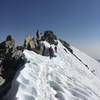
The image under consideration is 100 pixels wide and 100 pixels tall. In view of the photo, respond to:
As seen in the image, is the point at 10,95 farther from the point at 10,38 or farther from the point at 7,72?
the point at 10,38

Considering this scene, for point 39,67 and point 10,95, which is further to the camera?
point 39,67

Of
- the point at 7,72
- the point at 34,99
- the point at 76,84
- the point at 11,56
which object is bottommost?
the point at 34,99

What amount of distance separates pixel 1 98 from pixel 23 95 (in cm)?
224

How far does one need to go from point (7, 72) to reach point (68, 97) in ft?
22.6

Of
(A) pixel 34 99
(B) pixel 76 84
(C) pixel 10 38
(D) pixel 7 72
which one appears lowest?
(A) pixel 34 99

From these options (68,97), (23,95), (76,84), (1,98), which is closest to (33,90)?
(23,95)

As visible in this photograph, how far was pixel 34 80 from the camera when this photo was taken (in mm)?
16484

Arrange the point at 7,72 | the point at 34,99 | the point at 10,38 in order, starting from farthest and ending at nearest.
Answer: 1. the point at 10,38
2. the point at 7,72
3. the point at 34,99

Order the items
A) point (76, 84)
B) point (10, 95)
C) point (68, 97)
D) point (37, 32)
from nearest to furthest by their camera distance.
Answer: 1. point (10, 95)
2. point (68, 97)
3. point (76, 84)
4. point (37, 32)

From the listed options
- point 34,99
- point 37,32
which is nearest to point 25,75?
point 34,99

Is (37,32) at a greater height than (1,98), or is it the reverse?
(37,32)

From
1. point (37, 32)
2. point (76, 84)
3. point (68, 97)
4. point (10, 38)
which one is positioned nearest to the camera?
point (68, 97)

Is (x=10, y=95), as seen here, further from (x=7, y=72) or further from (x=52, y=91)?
(x=7, y=72)

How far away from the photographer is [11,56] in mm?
21875
